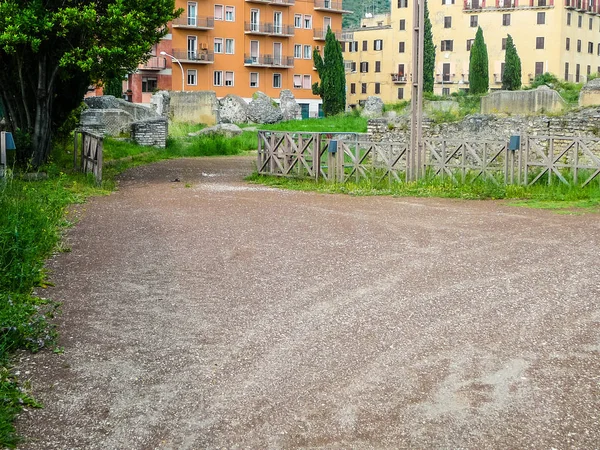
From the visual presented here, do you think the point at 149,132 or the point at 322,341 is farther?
the point at 149,132

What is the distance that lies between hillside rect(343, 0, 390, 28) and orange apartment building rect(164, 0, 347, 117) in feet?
123

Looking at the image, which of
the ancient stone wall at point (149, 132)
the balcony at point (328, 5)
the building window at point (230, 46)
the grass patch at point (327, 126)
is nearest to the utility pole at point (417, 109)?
the ancient stone wall at point (149, 132)

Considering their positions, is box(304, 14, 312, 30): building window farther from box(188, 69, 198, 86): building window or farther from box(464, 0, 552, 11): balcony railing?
box(464, 0, 552, 11): balcony railing

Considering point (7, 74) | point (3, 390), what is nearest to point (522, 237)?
point (3, 390)

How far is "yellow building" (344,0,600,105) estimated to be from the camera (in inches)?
3105

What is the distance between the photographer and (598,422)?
209 inches

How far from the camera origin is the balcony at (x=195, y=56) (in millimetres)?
71125

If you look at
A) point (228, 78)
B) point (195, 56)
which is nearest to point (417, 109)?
point (195, 56)

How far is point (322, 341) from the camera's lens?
23.0ft

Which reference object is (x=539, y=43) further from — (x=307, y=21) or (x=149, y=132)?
(x=149, y=132)

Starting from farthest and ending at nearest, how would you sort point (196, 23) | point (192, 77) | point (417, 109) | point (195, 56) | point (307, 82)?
point (307, 82) → point (192, 77) → point (195, 56) → point (196, 23) → point (417, 109)

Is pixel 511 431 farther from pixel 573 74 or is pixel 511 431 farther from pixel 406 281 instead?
pixel 573 74

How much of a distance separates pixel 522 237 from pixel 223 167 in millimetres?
16757

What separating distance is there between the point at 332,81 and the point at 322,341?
6117 cm
